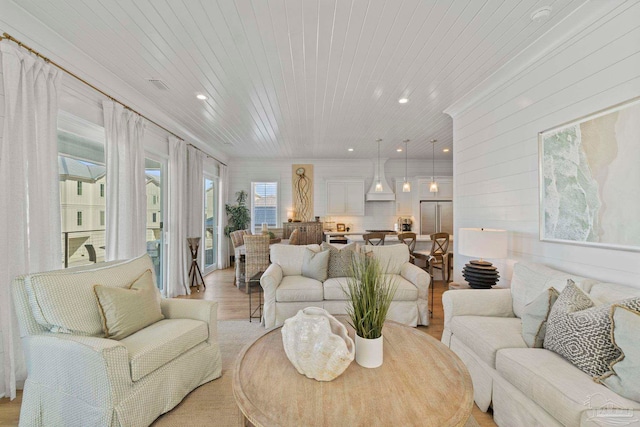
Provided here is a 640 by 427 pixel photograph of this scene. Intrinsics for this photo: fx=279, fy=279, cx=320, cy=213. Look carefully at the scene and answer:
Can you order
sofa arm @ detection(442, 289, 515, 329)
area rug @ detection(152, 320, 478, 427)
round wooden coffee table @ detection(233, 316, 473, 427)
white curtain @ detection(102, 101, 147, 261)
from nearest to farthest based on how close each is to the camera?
round wooden coffee table @ detection(233, 316, 473, 427) < area rug @ detection(152, 320, 478, 427) < sofa arm @ detection(442, 289, 515, 329) < white curtain @ detection(102, 101, 147, 261)

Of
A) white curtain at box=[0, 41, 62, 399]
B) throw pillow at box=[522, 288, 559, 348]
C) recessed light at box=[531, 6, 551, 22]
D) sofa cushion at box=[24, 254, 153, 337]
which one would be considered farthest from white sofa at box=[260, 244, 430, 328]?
recessed light at box=[531, 6, 551, 22]

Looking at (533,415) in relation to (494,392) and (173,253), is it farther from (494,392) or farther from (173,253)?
(173,253)

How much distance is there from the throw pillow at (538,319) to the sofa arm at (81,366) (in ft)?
8.27

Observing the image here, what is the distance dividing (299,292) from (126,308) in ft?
5.54

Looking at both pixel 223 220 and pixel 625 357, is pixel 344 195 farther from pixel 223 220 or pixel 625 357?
pixel 625 357

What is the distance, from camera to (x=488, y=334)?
200 cm

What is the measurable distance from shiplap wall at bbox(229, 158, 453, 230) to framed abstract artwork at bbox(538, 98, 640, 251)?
5.06 meters

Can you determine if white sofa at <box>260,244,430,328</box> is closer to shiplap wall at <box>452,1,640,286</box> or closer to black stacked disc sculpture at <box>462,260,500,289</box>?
black stacked disc sculpture at <box>462,260,500,289</box>

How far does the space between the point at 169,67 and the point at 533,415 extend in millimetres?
3904

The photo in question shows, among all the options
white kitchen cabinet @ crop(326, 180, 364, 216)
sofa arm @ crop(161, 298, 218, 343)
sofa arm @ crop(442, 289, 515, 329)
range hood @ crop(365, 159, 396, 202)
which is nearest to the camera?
sofa arm @ crop(161, 298, 218, 343)

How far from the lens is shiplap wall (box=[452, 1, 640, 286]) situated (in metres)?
1.90

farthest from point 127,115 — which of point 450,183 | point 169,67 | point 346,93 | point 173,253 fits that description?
point 450,183

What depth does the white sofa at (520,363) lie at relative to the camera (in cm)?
130

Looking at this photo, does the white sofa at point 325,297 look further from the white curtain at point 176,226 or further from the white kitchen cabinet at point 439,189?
the white kitchen cabinet at point 439,189
